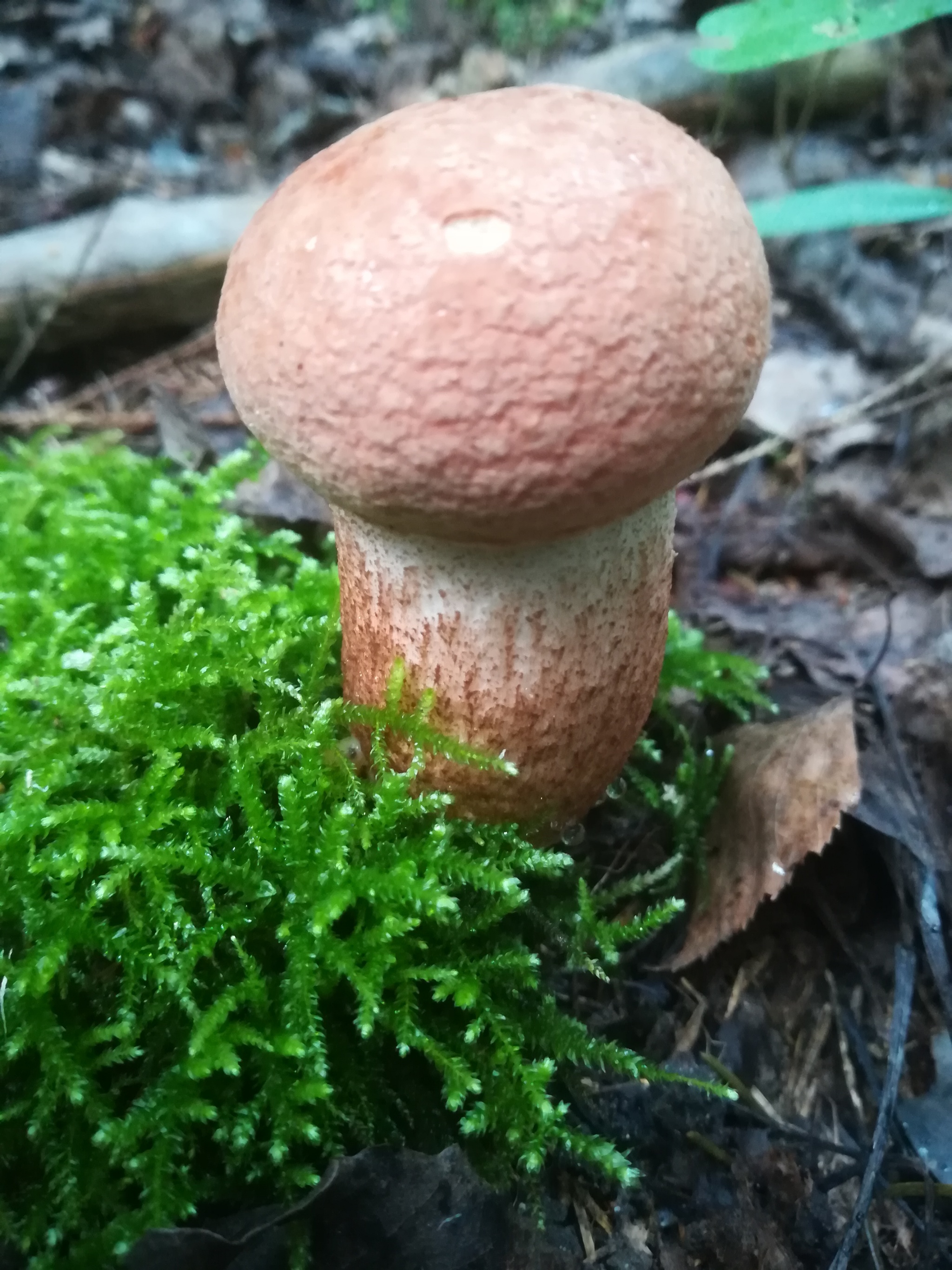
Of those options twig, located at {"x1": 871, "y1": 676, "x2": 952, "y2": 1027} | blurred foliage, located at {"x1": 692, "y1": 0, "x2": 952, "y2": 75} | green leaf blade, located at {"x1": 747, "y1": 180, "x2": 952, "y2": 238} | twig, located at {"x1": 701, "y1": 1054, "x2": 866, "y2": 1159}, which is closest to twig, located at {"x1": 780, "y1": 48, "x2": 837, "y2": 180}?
blurred foliage, located at {"x1": 692, "y1": 0, "x2": 952, "y2": 75}

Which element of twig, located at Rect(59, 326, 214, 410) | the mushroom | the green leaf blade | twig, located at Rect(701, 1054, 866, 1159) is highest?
the mushroom

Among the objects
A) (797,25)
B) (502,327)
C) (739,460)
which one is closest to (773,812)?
(502,327)

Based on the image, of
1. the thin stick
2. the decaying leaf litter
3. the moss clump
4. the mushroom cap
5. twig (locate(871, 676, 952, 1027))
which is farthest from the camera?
the thin stick

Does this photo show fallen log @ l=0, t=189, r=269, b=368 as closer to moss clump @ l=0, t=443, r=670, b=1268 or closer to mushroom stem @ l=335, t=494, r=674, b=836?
moss clump @ l=0, t=443, r=670, b=1268

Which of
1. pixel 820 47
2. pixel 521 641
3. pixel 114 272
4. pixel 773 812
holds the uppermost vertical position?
pixel 820 47

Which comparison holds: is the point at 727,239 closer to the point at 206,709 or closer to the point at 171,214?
the point at 206,709

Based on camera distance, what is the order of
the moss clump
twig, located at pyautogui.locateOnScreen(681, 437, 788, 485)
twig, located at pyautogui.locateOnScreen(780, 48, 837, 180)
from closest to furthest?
1. the moss clump
2. twig, located at pyautogui.locateOnScreen(681, 437, 788, 485)
3. twig, located at pyautogui.locateOnScreen(780, 48, 837, 180)

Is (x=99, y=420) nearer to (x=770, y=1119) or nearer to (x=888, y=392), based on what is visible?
(x=888, y=392)

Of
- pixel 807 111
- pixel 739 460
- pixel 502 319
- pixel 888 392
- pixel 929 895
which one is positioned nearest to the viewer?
pixel 502 319
